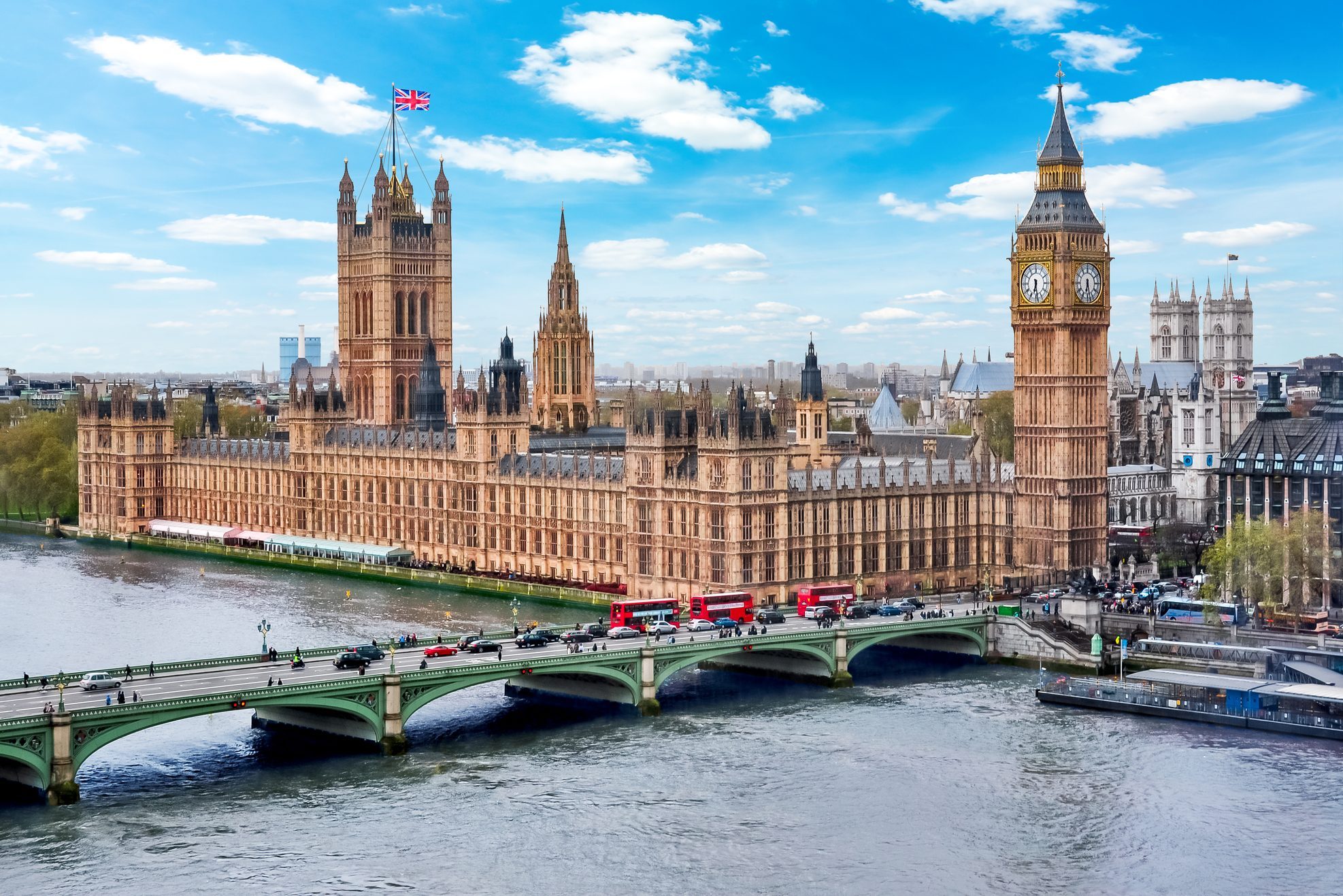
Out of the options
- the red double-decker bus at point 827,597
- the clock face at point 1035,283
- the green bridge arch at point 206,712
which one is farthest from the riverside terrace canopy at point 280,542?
the green bridge arch at point 206,712

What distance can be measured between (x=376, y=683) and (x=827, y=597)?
127ft

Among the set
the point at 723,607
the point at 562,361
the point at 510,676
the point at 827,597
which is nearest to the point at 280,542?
the point at 562,361

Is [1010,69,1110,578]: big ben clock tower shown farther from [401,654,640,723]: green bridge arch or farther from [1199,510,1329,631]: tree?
[401,654,640,723]: green bridge arch

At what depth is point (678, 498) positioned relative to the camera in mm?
119625

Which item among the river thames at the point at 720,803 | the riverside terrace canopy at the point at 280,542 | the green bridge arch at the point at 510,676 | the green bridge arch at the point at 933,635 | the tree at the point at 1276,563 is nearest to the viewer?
the river thames at the point at 720,803

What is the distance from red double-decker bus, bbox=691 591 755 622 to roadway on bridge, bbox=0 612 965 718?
615 centimetres

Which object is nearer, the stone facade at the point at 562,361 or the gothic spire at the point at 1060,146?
the gothic spire at the point at 1060,146

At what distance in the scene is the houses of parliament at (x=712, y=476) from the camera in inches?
4665

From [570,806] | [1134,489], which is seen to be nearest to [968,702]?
[570,806]

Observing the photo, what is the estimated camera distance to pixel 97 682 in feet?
269

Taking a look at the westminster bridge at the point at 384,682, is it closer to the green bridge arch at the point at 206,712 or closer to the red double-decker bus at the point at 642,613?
the green bridge arch at the point at 206,712

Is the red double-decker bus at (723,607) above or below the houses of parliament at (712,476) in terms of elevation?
below

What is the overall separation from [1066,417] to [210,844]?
74616mm

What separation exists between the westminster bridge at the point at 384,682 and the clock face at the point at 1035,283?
27.8 m
